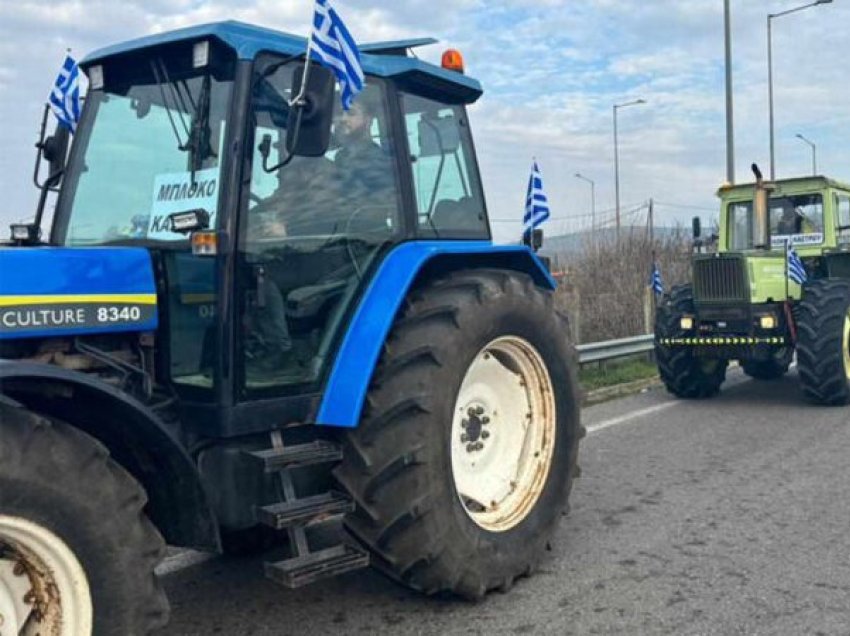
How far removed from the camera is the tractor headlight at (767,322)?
28.9ft

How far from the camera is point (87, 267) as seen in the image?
3.03m

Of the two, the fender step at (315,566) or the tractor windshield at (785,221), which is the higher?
the tractor windshield at (785,221)

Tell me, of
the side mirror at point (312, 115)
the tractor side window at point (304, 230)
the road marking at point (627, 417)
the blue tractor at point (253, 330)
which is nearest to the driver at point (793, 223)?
the road marking at point (627, 417)

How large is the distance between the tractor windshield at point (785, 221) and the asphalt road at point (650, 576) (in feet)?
14.1

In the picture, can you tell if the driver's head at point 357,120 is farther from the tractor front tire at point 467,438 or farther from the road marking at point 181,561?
the road marking at point 181,561

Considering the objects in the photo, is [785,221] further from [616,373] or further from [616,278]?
[616,278]

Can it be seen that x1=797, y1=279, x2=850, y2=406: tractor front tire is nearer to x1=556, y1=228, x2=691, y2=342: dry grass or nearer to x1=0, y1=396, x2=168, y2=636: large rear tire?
x1=556, y1=228, x2=691, y2=342: dry grass

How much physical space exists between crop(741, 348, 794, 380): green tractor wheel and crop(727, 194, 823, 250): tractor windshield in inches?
48.8

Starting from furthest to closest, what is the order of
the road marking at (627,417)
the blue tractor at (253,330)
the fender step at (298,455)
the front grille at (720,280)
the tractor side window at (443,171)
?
the front grille at (720,280) → the road marking at (627,417) → the tractor side window at (443,171) → the fender step at (298,455) → the blue tractor at (253,330)

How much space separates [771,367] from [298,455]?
818cm

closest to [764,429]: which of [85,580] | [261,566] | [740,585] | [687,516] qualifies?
[687,516]

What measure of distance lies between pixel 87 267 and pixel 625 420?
5894mm

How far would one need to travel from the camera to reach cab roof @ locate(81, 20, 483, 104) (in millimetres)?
3291

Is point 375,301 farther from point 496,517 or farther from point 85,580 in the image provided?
point 85,580
